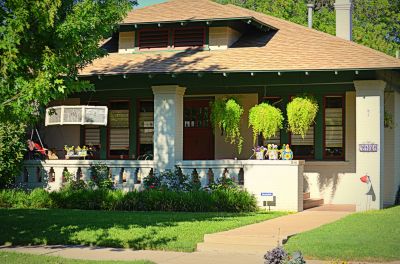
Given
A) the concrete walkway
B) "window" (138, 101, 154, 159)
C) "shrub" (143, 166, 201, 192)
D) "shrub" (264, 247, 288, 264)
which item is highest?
"window" (138, 101, 154, 159)

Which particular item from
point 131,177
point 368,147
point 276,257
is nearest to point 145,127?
point 131,177

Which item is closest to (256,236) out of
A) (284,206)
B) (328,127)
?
(284,206)

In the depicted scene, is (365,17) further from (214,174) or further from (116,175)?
(116,175)

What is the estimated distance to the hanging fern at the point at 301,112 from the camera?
21922mm

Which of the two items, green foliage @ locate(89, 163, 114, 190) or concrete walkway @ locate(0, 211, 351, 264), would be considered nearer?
concrete walkway @ locate(0, 211, 351, 264)

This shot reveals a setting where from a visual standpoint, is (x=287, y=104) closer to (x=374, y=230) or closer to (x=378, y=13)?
(x=374, y=230)

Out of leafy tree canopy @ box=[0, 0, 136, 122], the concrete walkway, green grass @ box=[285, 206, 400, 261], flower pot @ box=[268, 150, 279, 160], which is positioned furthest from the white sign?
green grass @ box=[285, 206, 400, 261]

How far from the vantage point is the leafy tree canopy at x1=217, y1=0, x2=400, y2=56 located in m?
45.3

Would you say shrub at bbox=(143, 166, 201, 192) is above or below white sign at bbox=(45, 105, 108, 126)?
below

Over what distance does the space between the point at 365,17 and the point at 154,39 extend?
28.1 meters

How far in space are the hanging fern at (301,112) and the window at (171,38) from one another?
3.89 m

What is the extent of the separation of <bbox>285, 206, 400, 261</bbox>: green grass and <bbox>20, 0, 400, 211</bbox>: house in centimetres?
378

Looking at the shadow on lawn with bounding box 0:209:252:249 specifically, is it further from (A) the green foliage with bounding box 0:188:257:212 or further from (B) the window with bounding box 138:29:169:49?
(B) the window with bounding box 138:29:169:49

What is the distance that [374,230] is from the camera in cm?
1561
